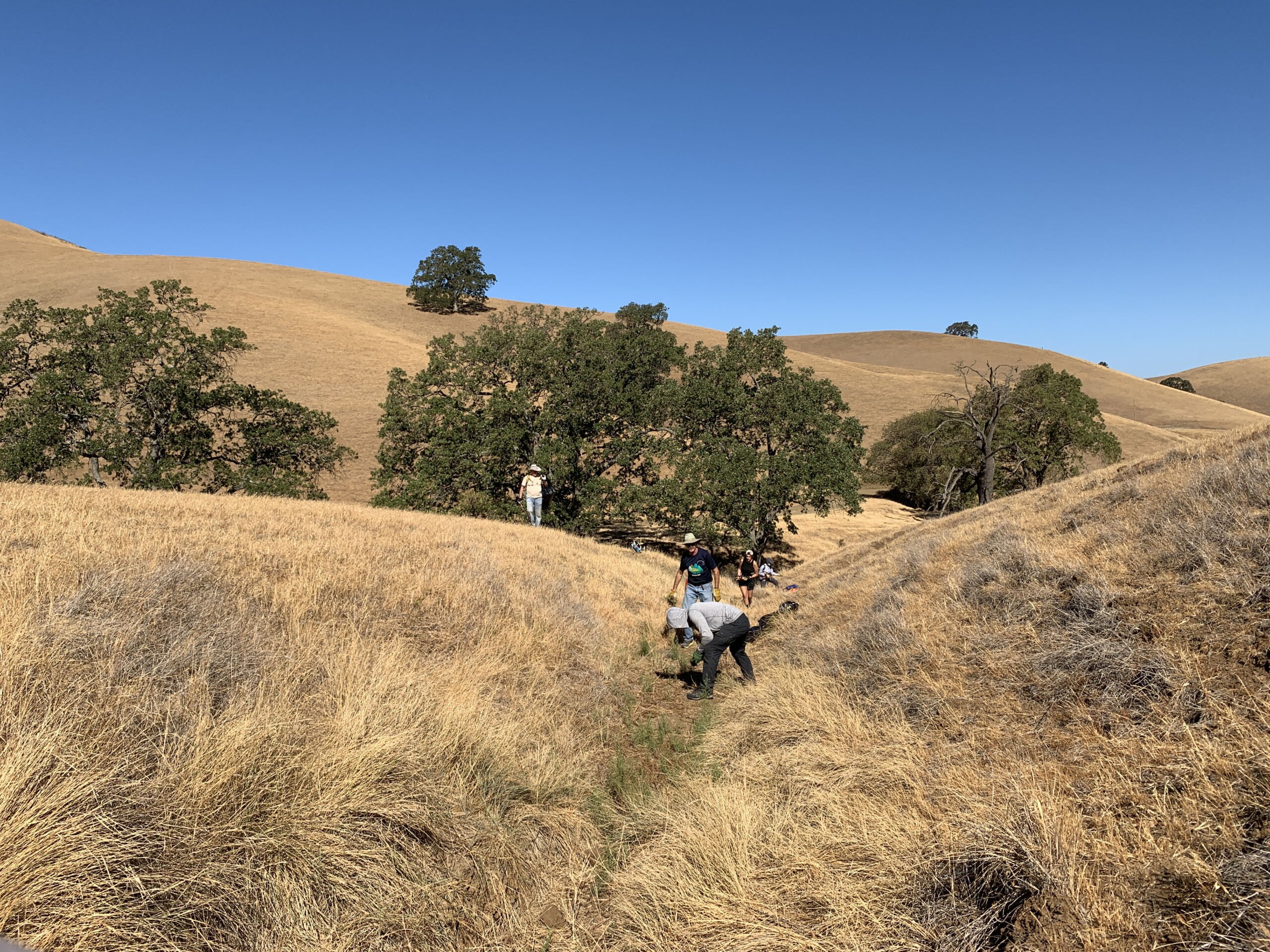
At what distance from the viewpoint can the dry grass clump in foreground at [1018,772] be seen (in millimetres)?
2986

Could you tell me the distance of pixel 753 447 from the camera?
944 inches

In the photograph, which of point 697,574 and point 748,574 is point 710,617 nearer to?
point 697,574

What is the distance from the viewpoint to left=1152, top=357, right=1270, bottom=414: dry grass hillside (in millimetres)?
95625

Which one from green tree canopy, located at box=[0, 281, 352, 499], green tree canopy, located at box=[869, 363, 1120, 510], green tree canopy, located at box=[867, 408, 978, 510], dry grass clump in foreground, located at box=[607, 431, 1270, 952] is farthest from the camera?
green tree canopy, located at box=[867, 408, 978, 510]

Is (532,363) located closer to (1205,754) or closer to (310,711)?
(310,711)

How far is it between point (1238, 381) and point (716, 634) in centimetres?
14266

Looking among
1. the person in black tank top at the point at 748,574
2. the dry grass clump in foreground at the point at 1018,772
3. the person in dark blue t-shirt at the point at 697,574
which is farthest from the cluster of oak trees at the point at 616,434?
the dry grass clump in foreground at the point at 1018,772

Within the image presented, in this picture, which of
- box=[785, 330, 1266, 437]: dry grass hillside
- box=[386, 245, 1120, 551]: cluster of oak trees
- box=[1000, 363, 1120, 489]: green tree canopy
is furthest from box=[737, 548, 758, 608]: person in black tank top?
box=[785, 330, 1266, 437]: dry grass hillside

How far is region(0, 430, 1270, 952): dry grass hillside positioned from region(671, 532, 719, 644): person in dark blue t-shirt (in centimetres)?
235

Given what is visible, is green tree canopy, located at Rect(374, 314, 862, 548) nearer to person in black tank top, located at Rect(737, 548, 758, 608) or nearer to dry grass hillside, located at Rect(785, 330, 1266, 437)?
person in black tank top, located at Rect(737, 548, 758, 608)

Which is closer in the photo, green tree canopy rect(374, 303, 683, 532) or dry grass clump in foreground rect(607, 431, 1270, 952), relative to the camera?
dry grass clump in foreground rect(607, 431, 1270, 952)

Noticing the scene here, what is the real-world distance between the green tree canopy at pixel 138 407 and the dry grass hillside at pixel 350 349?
9.66 meters

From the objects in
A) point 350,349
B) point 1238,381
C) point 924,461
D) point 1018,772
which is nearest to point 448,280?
point 350,349

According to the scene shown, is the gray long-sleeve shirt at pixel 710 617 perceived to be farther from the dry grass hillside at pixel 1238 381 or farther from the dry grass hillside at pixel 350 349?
the dry grass hillside at pixel 1238 381
